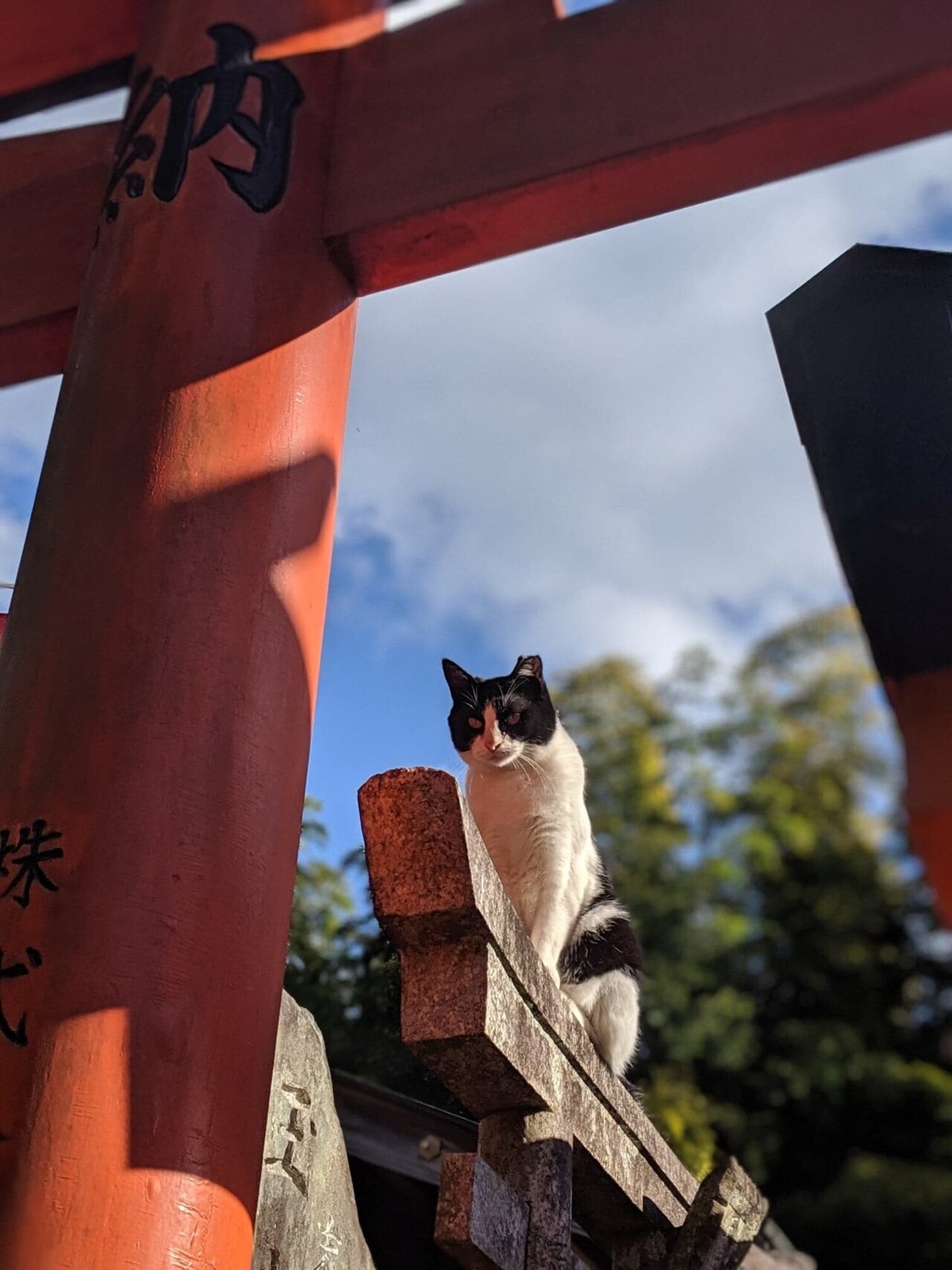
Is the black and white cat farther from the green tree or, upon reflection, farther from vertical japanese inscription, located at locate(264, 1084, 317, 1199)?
the green tree

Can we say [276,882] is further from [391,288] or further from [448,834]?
[391,288]

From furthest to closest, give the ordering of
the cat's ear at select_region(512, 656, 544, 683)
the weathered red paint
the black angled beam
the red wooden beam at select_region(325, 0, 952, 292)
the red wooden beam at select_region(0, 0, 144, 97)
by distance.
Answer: the red wooden beam at select_region(0, 0, 144, 97) → the cat's ear at select_region(512, 656, 544, 683) → the red wooden beam at select_region(325, 0, 952, 292) → the black angled beam → the weathered red paint

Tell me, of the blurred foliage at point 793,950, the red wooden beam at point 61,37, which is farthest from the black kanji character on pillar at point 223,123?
the blurred foliage at point 793,950

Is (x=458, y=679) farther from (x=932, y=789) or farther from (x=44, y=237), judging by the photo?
(x=932, y=789)

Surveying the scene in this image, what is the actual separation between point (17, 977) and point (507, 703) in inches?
57.5

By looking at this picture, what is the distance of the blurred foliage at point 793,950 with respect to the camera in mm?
9344

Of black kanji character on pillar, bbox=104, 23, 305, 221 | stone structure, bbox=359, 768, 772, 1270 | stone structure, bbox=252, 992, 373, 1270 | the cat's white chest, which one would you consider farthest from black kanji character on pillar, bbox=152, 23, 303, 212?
stone structure, bbox=252, 992, 373, 1270

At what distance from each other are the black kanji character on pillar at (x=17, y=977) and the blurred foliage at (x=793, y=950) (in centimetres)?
651

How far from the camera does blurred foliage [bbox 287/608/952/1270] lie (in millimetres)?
9344

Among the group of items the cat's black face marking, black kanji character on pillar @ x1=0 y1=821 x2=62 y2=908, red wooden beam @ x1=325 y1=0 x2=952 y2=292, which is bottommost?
black kanji character on pillar @ x1=0 y1=821 x2=62 y2=908

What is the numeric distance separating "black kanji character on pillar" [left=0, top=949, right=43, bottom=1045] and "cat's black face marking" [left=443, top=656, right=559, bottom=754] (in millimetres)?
1366

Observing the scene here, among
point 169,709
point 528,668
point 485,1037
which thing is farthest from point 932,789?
point 528,668

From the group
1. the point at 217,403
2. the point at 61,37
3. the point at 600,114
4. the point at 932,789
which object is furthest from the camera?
the point at 61,37

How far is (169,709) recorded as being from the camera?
2.22m
